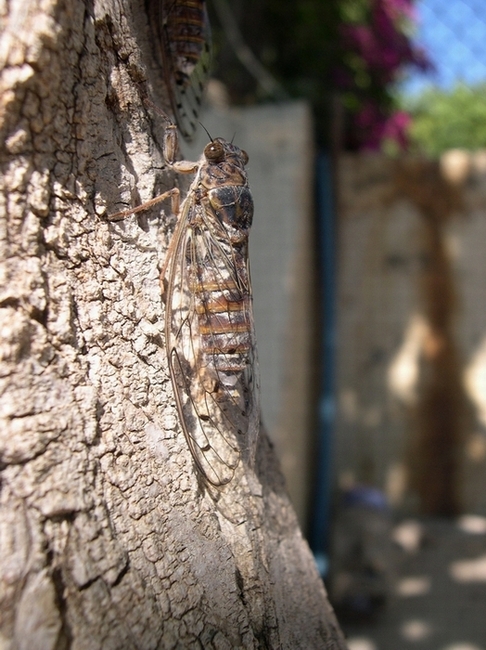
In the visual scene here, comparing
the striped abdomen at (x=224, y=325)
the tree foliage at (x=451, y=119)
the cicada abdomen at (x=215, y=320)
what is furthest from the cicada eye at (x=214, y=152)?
the tree foliage at (x=451, y=119)

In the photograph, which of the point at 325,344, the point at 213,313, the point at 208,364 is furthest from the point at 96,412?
the point at 325,344

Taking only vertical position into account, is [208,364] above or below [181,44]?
below

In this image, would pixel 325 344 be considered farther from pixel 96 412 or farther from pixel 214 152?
pixel 96 412

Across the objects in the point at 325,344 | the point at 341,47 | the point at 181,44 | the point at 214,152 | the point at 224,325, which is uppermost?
the point at 341,47

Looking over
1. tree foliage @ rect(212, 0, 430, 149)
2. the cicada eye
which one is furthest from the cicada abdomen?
tree foliage @ rect(212, 0, 430, 149)

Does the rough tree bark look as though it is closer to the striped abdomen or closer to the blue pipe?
the striped abdomen

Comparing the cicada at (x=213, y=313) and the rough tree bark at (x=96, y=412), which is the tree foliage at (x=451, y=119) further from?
the rough tree bark at (x=96, y=412)
